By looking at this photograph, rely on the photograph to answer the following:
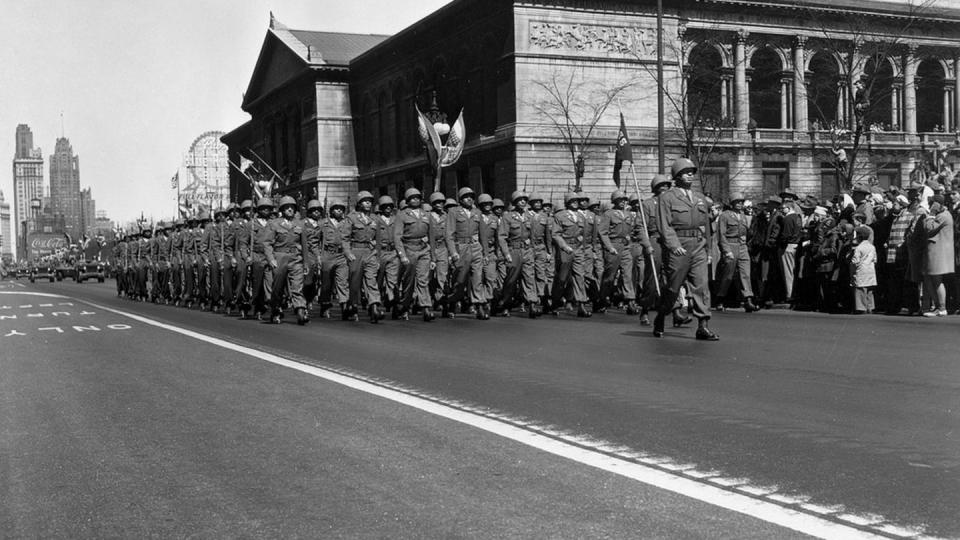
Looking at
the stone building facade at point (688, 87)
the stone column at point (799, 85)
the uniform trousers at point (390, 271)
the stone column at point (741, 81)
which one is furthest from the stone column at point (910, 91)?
the uniform trousers at point (390, 271)

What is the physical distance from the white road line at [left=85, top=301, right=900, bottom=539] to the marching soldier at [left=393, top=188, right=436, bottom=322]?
8.30 meters

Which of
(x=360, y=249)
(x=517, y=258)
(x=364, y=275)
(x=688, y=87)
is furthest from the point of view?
(x=688, y=87)

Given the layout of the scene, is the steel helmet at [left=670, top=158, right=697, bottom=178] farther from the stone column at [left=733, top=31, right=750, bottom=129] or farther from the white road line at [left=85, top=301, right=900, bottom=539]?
the stone column at [left=733, top=31, right=750, bottom=129]

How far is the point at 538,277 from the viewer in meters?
18.8

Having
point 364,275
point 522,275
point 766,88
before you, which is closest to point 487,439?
point 364,275

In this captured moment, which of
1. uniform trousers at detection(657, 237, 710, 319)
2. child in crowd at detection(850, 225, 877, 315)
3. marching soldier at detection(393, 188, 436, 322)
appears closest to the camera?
uniform trousers at detection(657, 237, 710, 319)

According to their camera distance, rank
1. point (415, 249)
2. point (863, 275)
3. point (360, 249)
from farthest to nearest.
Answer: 1. point (360, 249)
2. point (415, 249)
3. point (863, 275)

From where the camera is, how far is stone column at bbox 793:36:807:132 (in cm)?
5494

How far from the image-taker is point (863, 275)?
688 inches

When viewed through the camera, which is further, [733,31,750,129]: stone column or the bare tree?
[733,31,750,129]: stone column

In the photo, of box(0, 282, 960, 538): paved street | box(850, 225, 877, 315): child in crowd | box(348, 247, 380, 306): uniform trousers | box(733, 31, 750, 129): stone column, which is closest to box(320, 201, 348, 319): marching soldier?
box(348, 247, 380, 306): uniform trousers

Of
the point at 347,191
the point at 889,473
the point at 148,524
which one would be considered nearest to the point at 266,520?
the point at 148,524

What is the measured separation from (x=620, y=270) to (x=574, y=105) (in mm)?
30281

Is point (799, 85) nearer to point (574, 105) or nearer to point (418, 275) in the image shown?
point (574, 105)
